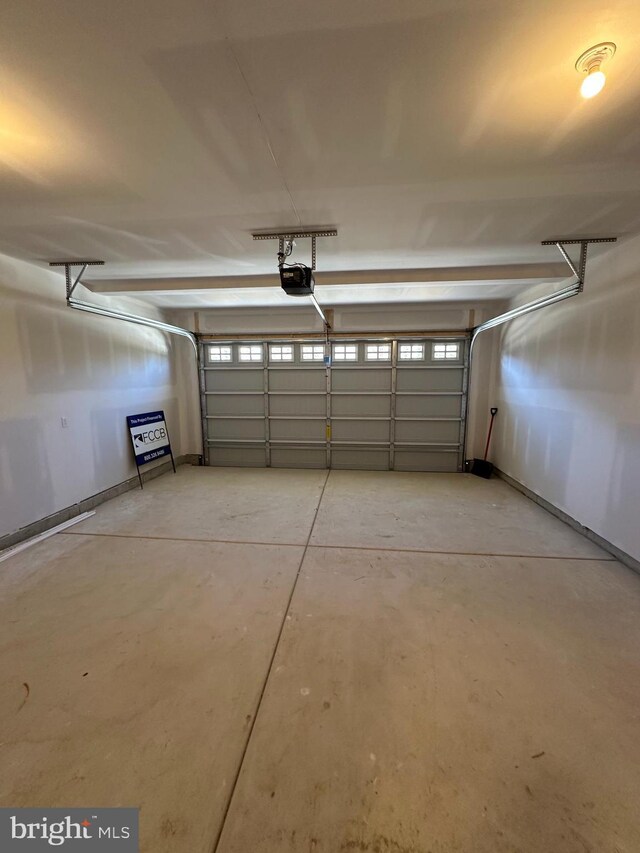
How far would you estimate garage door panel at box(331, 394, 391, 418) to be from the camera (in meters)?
5.48

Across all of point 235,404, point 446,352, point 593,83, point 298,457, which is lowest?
point 298,457

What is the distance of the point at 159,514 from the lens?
12.1 feet

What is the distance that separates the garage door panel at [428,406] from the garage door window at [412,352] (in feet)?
2.07

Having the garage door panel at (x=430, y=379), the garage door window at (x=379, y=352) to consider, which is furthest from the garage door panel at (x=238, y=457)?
the garage door panel at (x=430, y=379)

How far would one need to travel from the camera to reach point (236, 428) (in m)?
5.84

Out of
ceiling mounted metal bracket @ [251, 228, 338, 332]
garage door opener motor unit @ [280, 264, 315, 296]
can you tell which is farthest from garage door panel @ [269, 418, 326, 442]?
ceiling mounted metal bracket @ [251, 228, 338, 332]

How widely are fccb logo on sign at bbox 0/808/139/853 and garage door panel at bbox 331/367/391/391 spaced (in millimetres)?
4949

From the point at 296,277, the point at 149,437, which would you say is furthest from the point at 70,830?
the point at 149,437

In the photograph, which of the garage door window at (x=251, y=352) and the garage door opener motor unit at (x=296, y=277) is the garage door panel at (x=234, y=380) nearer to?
the garage door window at (x=251, y=352)

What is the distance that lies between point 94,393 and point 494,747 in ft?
15.1

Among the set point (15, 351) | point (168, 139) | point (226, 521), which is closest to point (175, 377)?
point (15, 351)

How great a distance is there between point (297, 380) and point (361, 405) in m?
1.17

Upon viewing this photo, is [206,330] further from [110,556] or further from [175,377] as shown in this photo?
[110,556]

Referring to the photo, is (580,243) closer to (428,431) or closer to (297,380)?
(428,431)
